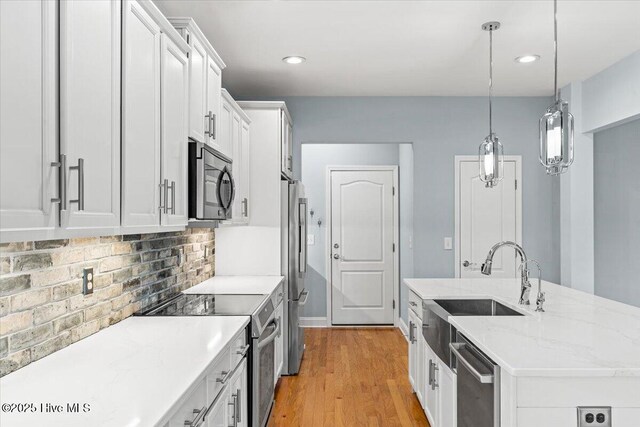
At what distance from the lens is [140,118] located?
6.08ft

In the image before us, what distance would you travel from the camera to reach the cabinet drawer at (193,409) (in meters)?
1.43

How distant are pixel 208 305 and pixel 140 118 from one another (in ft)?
4.18

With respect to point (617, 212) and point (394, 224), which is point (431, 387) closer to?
point (617, 212)

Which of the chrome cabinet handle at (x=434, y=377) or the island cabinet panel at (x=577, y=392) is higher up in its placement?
the island cabinet panel at (x=577, y=392)

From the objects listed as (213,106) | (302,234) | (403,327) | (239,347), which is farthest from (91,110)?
(403,327)

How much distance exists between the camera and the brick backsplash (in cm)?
156

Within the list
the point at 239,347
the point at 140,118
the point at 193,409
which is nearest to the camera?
the point at 193,409

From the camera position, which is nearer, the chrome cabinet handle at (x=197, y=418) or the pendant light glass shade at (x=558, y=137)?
the chrome cabinet handle at (x=197, y=418)

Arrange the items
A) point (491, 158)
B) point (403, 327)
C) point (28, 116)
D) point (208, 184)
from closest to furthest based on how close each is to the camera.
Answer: point (28, 116) < point (208, 184) < point (491, 158) < point (403, 327)

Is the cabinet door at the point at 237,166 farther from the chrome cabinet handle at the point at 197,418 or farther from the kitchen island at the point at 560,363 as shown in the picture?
the chrome cabinet handle at the point at 197,418

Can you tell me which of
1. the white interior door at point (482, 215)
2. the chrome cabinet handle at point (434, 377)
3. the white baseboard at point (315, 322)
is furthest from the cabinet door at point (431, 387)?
the white baseboard at point (315, 322)

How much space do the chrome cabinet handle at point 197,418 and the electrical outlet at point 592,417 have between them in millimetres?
1290

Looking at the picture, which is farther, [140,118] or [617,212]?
[617,212]

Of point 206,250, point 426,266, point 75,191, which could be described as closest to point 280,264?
point 206,250
